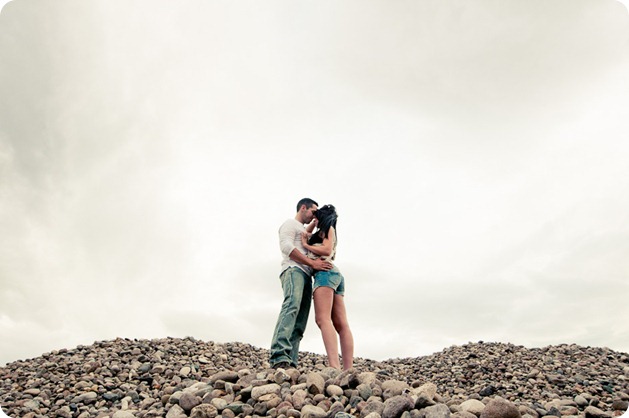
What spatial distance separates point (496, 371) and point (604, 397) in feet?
7.96

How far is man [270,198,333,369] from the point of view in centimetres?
616

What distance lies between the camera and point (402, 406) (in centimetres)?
411

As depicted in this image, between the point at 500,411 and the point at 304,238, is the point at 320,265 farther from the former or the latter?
the point at 500,411

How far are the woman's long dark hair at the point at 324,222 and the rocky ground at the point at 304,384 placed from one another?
5.77ft

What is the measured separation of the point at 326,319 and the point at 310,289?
529mm

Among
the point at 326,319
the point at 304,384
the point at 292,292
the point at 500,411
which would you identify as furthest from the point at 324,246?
the point at 500,411

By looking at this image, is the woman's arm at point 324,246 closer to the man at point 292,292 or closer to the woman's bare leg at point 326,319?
the man at point 292,292

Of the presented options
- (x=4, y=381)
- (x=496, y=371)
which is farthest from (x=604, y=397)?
(x=4, y=381)

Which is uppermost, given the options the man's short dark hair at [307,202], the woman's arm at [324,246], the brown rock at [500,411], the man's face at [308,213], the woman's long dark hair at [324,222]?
the man's short dark hair at [307,202]

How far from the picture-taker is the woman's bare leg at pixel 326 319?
613 centimetres

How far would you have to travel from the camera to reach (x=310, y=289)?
654 centimetres

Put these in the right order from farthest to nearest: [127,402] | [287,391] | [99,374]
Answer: [99,374]
[127,402]
[287,391]

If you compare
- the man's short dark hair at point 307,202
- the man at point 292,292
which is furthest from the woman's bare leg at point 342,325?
the man's short dark hair at point 307,202

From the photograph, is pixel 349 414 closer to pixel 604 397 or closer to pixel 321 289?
pixel 321 289
